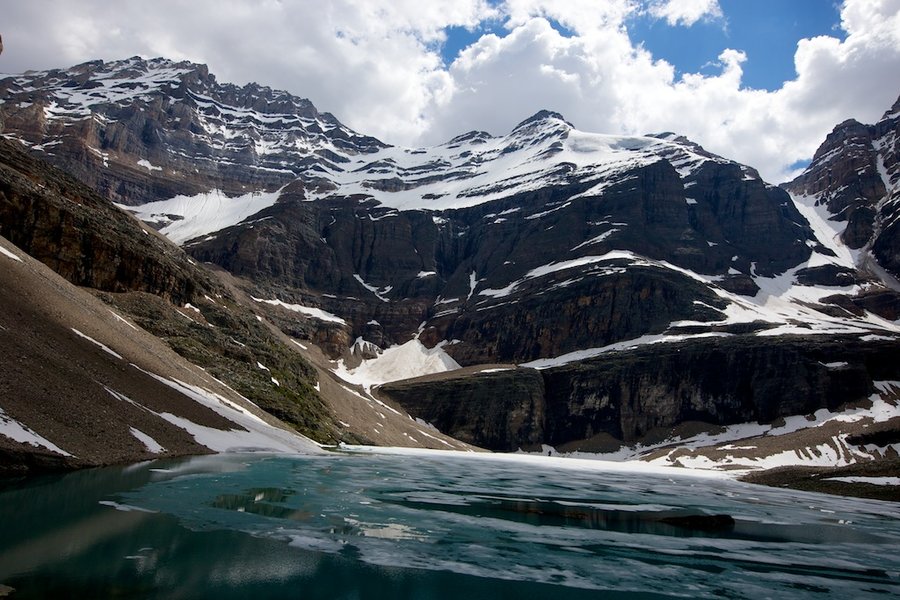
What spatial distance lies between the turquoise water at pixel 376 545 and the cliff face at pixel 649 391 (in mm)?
117043

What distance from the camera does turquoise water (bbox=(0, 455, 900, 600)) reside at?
54.2 feet

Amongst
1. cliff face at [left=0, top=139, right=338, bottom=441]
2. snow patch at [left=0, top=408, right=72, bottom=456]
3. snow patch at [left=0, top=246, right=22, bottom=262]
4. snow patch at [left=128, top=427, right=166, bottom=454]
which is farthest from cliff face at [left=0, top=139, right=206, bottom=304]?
snow patch at [left=0, top=408, right=72, bottom=456]

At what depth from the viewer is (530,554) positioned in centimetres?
2303

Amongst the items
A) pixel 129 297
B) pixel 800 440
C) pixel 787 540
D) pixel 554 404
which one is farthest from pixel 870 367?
pixel 129 297

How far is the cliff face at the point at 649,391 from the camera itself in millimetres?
144375

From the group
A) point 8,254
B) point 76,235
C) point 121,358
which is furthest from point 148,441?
point 76,235

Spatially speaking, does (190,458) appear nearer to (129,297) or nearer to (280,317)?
(129,297)

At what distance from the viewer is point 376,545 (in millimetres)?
22156

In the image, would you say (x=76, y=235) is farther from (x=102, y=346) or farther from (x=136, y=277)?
(x=102, y=346)

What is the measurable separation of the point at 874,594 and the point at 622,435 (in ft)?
453

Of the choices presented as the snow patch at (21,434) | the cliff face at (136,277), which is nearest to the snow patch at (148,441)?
the snow patch at (21,434)

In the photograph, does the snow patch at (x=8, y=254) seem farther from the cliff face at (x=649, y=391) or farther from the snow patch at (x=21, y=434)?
the cliff face at (x=649, y=391)

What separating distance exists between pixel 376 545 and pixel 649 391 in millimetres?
146162

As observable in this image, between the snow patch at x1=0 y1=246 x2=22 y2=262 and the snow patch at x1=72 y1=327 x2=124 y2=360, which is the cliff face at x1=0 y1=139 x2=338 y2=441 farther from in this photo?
the snow patch at x1=72 y1=327 x2=124 y2=360
